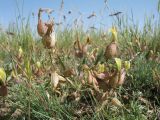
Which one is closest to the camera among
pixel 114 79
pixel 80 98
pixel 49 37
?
pixel 114 79

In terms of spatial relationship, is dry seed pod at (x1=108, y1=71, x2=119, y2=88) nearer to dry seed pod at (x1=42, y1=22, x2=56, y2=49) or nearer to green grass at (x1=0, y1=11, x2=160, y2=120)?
green grass at (x1=0, y1=11, x2=160, y2=120)

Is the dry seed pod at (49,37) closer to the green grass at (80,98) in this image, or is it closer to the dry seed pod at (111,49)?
the green grass at (80,98)

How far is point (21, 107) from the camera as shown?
1854 millimetres

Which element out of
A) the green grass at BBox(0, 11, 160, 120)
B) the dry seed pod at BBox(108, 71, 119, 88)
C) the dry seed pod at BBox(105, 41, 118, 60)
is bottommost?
the green grass at BBox(0, 11, 160, 120)

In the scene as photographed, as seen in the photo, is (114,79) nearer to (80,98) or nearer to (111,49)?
(111,49)

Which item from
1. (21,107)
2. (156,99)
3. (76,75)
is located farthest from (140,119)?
(21,107)

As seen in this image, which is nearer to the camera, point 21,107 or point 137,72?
point 21,107

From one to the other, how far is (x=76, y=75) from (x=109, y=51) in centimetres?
31

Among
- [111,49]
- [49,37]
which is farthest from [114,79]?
[49,37]

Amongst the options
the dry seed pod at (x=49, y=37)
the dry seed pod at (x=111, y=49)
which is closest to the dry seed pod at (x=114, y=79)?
the dry seed pod at (x=111, y=49)

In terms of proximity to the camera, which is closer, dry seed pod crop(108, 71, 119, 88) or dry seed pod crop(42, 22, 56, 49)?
dry seed pod crop(108, 71, 119, 88)

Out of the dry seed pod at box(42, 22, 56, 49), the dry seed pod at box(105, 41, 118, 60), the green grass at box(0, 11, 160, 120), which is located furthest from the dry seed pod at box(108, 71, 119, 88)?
the dry seed pod at box(42, 22, 56, 49)

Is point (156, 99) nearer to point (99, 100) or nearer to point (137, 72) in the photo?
point (137, 72)

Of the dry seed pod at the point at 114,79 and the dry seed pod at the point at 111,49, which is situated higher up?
the dry seed pod at the point at 111,49
